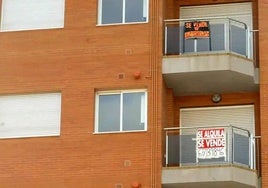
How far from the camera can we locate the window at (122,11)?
30.5 meters

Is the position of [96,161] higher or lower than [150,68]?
lower

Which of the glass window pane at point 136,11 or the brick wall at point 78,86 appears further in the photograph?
the glass window pane at point 136,11

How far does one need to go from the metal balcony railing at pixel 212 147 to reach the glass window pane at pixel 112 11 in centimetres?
397

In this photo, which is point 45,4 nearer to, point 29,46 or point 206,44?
point 29,46

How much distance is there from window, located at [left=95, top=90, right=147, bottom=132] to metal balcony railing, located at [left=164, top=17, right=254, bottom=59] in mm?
1675

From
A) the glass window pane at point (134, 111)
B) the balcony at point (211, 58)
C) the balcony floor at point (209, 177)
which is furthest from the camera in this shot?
the balcony at point (211, 58)

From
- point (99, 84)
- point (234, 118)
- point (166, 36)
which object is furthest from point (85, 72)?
point (234, 118)

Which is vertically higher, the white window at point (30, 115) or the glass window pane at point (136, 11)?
the glass window pane at point (136, 11)

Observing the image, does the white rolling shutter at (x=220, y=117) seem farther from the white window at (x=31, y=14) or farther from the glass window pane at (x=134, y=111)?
the white window at (x=31, y=14)

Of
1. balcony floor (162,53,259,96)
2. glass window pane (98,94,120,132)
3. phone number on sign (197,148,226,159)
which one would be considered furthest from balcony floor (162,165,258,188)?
balcony floor (162,53,259,96)

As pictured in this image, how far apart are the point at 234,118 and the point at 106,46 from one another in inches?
170

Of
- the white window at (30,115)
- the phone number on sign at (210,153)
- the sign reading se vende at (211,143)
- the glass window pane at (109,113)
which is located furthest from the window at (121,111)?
the phone number on sign at (210,153)

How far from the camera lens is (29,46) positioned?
3078cm

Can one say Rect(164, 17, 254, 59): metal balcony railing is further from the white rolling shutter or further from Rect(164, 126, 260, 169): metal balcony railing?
Rect(164, 126, 260, 169): metal balcony railing
